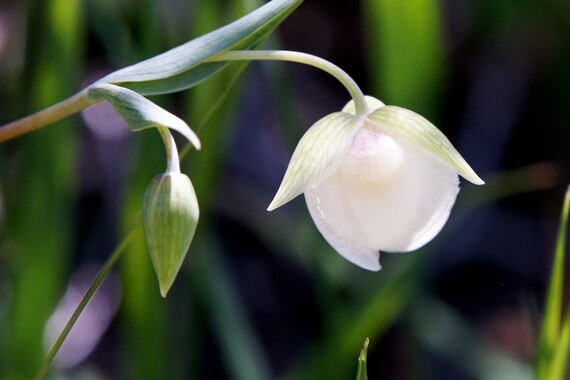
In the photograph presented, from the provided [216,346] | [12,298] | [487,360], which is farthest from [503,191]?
[12,298]

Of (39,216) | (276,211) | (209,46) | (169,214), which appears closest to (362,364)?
(169,214)

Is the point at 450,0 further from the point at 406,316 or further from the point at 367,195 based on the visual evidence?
the point at 367,195

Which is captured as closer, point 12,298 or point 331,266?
point 12,298

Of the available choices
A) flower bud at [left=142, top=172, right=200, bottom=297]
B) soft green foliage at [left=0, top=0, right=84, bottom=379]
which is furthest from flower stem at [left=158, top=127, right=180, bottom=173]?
soft green foliage at [left=0, top=0, right=84, bottom=379]

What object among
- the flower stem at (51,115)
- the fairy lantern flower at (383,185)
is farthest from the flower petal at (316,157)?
the flower stem at (51,115)

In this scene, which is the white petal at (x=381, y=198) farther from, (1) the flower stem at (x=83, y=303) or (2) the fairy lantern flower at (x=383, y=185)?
(1) the flower stem at (x=83, y=303)

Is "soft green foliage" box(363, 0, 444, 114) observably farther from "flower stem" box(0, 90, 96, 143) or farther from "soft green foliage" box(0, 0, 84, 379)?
"flower stem" box(0, 90, 96, 143)
